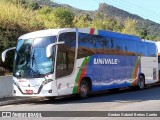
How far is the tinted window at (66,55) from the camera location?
18.3 meters

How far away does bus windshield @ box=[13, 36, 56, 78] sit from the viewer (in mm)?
17938

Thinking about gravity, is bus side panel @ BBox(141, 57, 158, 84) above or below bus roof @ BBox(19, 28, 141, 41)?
below

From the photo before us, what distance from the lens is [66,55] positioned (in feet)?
61.5

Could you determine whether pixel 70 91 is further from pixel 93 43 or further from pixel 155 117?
pixel 155 117

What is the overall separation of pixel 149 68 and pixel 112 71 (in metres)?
6.13

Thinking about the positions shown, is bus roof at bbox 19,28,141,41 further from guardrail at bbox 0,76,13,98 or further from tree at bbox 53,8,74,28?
tree at bbox 53,8,74,28

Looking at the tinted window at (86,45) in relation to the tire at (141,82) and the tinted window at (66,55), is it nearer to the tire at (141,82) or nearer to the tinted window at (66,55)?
the tinted window at (66,55)

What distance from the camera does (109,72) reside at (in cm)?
2253

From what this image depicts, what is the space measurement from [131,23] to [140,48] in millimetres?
32834

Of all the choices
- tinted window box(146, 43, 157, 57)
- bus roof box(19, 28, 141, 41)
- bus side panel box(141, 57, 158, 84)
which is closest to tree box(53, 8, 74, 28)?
tinted window box(146, 43, 157, 57)

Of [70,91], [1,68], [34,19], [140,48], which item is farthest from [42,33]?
[34,19]

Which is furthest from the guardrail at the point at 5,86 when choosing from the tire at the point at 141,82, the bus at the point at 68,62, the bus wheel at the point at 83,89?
the tire at the point at 141,82

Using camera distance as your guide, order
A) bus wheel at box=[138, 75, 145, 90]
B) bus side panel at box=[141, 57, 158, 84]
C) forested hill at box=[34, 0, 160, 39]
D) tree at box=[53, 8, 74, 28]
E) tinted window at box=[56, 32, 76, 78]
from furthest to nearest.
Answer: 1. forested hill at box=[34, 0, 160, 39]
2. tree at box=[53, 8, 74, 28]
3. bus side panel at box=[141, 57, 158, 84]
4. bus wheel at box=[138, 75, 145, 90]
5. tinted window at box=[56, 32, 76, 78]

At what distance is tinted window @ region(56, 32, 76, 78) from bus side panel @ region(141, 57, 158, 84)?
8.95 m
